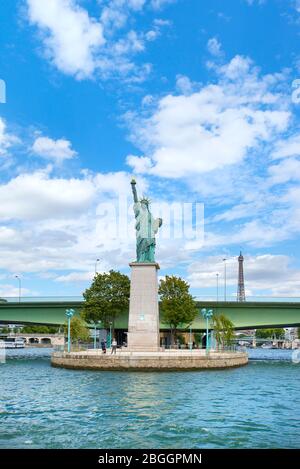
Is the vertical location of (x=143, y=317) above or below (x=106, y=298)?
below

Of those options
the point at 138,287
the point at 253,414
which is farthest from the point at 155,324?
the point at 253,414

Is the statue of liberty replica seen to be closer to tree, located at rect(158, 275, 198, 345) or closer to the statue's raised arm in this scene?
the statue's raised arm

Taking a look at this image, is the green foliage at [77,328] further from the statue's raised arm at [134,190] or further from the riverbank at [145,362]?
the riverbank at [145,362]

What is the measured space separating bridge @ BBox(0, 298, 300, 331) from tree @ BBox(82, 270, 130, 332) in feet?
8.16

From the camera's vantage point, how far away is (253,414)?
24.6m

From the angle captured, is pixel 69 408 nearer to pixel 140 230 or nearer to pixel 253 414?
pixel 253 414

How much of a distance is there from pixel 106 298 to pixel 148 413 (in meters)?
54.2

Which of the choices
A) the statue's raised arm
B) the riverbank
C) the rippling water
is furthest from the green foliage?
the rippling water

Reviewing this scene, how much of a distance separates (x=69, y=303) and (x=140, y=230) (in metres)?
25.6

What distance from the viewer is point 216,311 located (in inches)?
3108

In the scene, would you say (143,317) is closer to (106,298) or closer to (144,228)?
(144,228)

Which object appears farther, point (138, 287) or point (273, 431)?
point (138, 287)

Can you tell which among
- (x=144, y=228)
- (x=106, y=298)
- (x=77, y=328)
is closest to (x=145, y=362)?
(x=144, y=228)

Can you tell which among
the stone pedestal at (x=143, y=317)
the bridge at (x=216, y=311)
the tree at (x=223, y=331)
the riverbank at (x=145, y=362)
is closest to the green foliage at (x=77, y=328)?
the bridge at (x=216, y=311)
